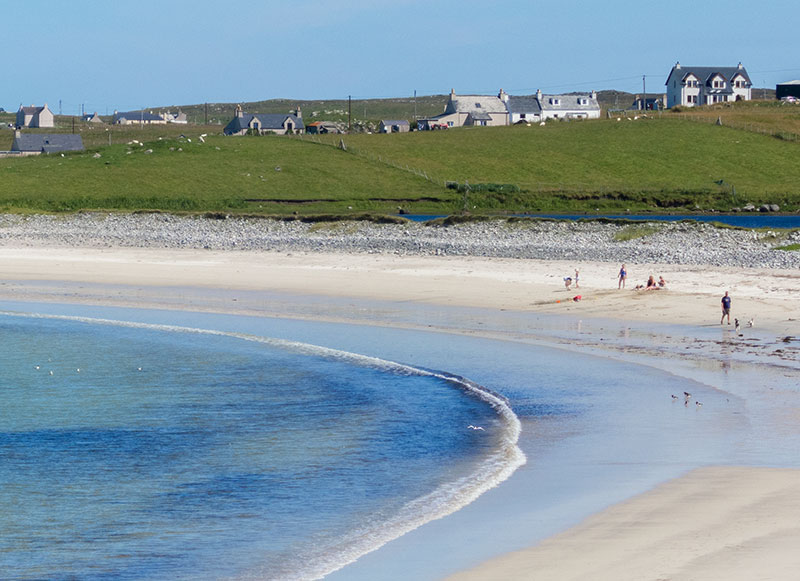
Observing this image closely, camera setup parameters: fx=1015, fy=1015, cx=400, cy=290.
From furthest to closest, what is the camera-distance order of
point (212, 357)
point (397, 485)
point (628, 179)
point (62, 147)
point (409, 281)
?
point (62, 147), point (628, 179), point (409, 281), point (212, 357), point (397, 485)

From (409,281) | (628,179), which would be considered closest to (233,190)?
(628,179)

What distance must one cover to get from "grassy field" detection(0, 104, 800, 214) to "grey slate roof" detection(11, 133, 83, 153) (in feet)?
139

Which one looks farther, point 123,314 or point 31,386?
point 123,314

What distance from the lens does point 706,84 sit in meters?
161

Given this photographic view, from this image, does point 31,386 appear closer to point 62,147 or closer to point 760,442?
point 760,442

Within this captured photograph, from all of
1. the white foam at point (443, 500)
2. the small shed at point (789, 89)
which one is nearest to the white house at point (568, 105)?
the small shed at point (789, 89)

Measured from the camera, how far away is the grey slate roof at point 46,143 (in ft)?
452

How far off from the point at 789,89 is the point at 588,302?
145271mm

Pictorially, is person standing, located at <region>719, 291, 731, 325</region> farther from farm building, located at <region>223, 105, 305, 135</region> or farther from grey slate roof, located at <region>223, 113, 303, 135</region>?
grey slate roof, located at <region>223, 113, 303, 135</region>

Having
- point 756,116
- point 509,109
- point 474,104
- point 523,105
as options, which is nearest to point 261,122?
point 474,104

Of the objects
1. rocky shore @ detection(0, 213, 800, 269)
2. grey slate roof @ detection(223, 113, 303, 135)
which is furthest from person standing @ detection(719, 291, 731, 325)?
grey slate roof @ detection(223, 113, 303, 135)

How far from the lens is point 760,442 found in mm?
16484

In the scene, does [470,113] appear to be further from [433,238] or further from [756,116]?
[433,238]

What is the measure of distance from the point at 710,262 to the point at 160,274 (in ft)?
78.7
